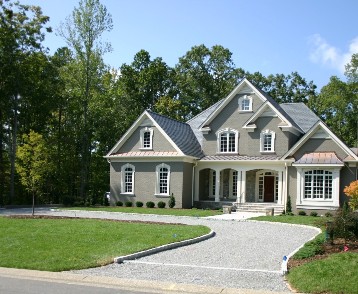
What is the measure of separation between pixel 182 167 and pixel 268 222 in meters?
10.8

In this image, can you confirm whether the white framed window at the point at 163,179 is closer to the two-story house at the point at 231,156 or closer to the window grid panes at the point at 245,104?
the two-story house at the point at 231,156

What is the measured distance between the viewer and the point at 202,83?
180 ft

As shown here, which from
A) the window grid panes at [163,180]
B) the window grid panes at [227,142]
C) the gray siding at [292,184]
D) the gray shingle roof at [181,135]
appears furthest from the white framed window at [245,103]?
the window grid panes at [163,180]

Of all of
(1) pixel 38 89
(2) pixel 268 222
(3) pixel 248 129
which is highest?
(1) pixel 38 89

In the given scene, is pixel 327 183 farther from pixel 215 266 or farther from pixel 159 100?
pixel 159 100

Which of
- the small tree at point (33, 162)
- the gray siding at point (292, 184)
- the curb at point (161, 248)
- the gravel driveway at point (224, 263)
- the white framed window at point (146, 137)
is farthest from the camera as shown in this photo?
the white framed window at point (146, 137)

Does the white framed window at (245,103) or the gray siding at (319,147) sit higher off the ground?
the white framed window at (245,103)

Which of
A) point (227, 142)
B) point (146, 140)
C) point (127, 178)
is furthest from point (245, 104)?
point (127, 178)

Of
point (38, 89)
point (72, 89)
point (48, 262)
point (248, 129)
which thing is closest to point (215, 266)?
point (48, 262)

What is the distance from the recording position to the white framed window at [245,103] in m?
33.7

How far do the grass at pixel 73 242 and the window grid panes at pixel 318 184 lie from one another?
13020 millimetres

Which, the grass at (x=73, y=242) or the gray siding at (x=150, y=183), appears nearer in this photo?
the grass at (x=73, y=242)

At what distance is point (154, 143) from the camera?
34.2 meters

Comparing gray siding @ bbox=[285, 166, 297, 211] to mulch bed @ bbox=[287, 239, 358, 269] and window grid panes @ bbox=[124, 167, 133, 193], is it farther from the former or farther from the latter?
mulch bed @ bbox=[287, 239, 358, 269]
